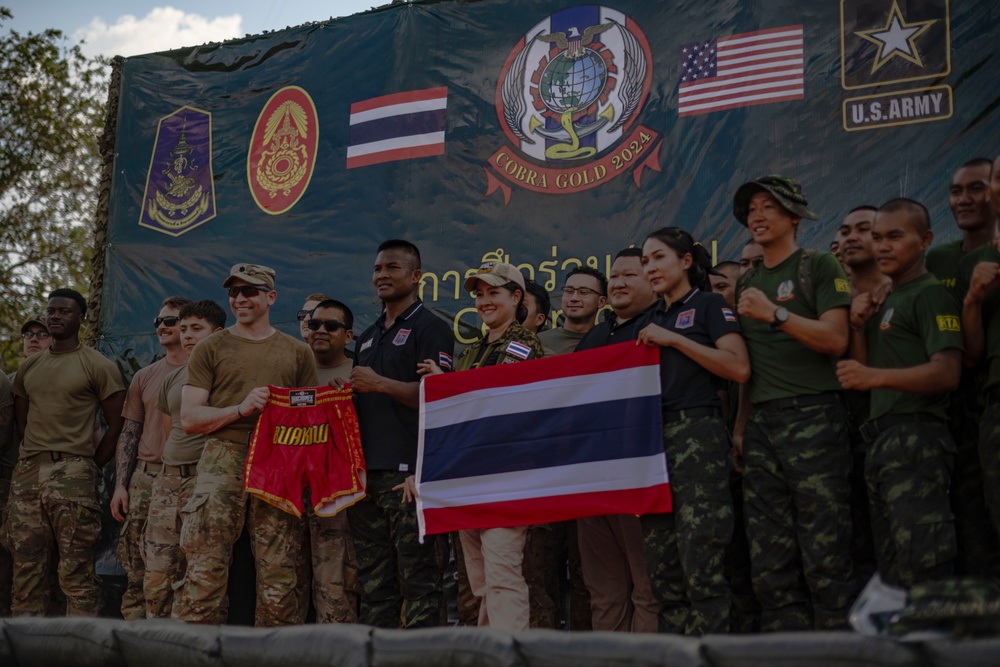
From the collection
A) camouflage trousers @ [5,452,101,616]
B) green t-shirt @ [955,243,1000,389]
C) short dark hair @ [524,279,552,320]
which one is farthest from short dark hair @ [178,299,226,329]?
green t-shirt @ [955,243,1000,389]

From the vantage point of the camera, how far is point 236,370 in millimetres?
4598

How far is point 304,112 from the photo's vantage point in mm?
7215

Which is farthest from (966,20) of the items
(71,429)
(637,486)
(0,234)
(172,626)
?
(0,234)

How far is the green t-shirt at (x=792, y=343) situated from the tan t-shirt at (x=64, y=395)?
3920 millimetres

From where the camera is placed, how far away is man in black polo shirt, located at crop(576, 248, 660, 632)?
158 inches

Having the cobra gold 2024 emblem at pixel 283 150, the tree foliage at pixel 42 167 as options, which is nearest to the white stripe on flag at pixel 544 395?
the cobra gold 2024 emblem at pixel 283 150

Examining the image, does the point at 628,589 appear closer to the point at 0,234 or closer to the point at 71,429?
the point at 71,429

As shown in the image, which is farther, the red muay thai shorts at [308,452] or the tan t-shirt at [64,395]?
the tan t-shirt at [64,395]

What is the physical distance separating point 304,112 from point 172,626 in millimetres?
5409

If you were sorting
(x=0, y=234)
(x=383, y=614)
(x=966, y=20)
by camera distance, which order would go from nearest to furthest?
(x=383, y=614), (x=966, y=20), (x=0, y=234)

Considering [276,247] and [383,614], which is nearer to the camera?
[383,614]

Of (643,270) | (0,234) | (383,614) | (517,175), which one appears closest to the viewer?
(643,270)

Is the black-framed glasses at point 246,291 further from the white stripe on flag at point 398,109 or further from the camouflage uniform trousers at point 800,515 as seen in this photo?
the white stripe on flag at point 398,109

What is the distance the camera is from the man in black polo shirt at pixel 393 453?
4.35 metres
